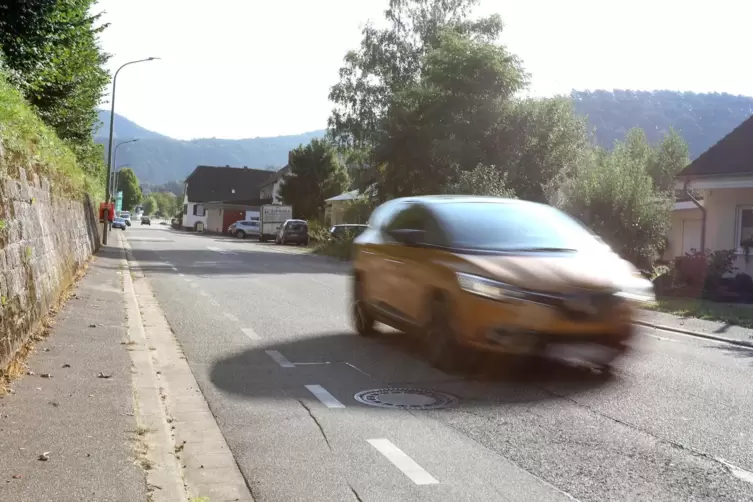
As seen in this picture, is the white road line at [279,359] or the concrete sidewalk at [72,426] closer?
the concrete sidewalk at [72,426]

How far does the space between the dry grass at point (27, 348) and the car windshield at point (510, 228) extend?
4.24m

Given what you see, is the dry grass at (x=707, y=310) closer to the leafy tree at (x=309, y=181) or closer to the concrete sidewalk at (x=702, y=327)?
the concrete sidewalk at (x=702, y=327)

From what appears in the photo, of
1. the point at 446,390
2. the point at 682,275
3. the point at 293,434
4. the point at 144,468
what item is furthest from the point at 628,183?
the point at 144,468

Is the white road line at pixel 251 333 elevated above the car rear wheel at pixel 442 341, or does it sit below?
below

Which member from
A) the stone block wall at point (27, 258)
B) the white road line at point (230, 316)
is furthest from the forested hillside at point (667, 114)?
the stone block wall at point (27, 258)

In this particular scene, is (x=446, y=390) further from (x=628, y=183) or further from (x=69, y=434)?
(x=628, y=183)

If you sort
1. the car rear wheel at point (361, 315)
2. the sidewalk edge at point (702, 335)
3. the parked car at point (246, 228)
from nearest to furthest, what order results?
1. the car rear wheel at point (361, 315)
2. the sidewalk edge at point (702, 335)
3. the parked car at point (246, 228)

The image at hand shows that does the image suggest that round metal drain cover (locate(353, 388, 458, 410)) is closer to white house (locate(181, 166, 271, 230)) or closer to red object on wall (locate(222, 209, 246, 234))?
red object on wall (locate(222, 209, 246, 234))

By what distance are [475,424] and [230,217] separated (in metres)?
95.3

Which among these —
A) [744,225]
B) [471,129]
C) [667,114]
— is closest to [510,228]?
[744,225]

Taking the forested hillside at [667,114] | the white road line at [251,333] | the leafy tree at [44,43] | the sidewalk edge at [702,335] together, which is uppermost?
the forested hillside at [667,114]

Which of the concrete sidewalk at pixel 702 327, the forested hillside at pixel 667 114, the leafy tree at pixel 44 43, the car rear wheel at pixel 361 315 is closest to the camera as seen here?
the car rear wheel at pixel 361 315

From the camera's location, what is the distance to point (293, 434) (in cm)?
574

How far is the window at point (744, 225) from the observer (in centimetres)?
2173
